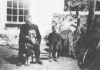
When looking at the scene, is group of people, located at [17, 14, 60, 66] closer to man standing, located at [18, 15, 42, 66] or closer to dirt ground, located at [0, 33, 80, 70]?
man standing, located at [18, 15, 42, 66]

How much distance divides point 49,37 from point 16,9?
1.76 metres

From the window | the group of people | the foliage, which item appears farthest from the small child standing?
the foliage

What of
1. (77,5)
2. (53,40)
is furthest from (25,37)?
(77,5)

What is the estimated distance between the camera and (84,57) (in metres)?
3.18

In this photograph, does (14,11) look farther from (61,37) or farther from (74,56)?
(74,56)

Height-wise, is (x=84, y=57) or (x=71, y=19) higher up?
(x=71, y=19)

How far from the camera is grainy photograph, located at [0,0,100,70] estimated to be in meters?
3.12

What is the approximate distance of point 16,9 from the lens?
4914 millimetres

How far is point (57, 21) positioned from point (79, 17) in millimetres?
714

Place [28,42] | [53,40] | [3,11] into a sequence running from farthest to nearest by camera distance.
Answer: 1. [3,11]
2. [53,40]
3. [28,42]

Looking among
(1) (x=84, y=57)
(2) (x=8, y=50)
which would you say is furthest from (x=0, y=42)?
(1) (x=84, y=57)

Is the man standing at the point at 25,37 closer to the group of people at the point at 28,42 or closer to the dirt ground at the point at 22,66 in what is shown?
the group of people at the point at 28,42

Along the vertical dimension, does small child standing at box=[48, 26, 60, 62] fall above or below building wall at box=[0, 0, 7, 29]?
below

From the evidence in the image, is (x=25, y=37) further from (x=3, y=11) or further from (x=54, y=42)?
(x=3, y=11)
